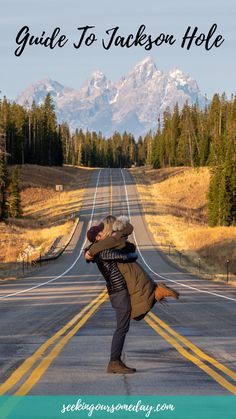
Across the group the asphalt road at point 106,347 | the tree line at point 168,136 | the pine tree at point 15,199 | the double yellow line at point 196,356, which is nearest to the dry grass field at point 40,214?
the pine tree at point 15,199

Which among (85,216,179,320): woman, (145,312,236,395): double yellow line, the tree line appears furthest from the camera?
the tree line

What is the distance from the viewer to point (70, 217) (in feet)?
284

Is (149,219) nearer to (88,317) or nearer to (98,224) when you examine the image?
(88,317)

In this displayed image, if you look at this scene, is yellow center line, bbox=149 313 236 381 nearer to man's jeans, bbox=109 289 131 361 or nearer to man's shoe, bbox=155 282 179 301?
man's shoe, bbox=155 282 179 301

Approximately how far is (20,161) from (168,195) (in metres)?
35.7

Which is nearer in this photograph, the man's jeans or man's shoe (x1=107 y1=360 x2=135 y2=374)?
man's shoe (x1=107 y1=360 x2=135 y2=374)

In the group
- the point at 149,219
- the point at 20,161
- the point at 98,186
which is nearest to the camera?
the point at 149,219

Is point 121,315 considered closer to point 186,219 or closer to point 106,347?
Answer: point 106,347

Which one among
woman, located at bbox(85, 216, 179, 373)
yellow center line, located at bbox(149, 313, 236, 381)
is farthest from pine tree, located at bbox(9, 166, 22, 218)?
woman, located at bbox(85, 216, 179, 373)

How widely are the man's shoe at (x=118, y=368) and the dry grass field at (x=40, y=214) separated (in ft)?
103

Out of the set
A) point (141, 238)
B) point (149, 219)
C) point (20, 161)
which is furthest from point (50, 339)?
point (20, 161)

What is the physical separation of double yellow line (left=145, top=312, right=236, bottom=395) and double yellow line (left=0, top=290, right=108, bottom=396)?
162cm

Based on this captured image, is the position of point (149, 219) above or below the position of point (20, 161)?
below

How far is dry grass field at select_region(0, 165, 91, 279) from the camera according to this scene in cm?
6222
